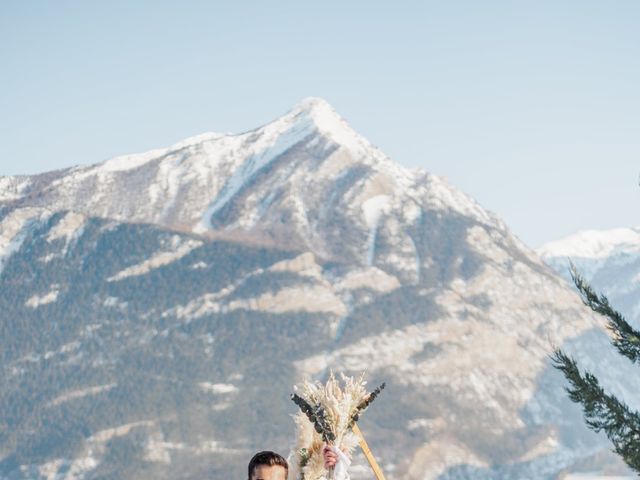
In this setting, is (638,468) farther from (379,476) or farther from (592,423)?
(379,476)

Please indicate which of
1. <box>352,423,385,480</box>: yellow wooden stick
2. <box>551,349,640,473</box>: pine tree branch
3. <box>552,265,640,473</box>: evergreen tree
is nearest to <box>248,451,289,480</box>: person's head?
<box>352,423,385,480</box>: yellow wooden stick

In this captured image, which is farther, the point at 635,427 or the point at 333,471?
the point at 635,427

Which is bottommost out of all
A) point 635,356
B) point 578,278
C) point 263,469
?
point 263,469

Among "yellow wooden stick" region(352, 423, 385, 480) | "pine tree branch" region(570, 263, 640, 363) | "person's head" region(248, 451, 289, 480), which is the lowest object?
"person's head" region(248, 451, 289, 480)

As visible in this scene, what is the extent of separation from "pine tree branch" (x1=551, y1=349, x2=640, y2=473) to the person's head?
19666 mm

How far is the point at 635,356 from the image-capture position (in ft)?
127

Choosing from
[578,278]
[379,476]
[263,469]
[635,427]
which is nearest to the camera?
[263,469]

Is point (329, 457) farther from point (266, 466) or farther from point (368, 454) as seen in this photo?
point (266, 466)

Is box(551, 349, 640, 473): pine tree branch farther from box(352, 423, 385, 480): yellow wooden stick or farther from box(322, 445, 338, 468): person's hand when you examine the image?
box(322, 445, 338, 468): person's hand

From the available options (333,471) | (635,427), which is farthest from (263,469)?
(635,427)

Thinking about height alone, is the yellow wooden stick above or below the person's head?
above

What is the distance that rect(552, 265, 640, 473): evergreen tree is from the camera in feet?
126

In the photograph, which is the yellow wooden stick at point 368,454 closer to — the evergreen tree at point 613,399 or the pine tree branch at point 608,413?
the evergreen tree at point 613,399

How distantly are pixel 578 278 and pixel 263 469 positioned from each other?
23448 millimetres
